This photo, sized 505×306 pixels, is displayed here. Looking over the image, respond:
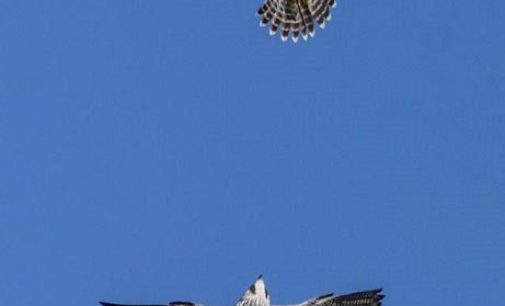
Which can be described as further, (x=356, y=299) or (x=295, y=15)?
(x=295, y=15)

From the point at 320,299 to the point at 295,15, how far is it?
8.64 metres

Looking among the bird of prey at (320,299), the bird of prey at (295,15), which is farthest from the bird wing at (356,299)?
the bird of prey at (295,15)

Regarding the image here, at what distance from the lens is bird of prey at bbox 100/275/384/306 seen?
26766 mm

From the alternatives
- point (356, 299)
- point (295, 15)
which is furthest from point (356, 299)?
point (295, 15)

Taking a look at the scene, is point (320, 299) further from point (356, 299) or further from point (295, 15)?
point (295, 15)

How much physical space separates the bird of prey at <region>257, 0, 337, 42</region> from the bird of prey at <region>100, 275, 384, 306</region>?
7.88m

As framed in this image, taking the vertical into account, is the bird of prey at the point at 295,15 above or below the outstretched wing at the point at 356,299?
above

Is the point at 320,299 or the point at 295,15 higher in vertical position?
the point at 295,15

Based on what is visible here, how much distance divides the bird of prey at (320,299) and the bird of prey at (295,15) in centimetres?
788

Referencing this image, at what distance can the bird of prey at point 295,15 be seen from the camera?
3344cm

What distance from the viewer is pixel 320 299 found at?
1080 inches

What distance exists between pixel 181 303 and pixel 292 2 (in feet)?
30.8

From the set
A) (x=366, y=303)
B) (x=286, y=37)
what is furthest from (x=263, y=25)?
(x=366, y=303)

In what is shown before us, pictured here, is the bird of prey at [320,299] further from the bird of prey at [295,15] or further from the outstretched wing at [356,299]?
the bird of prey at [295,15]
